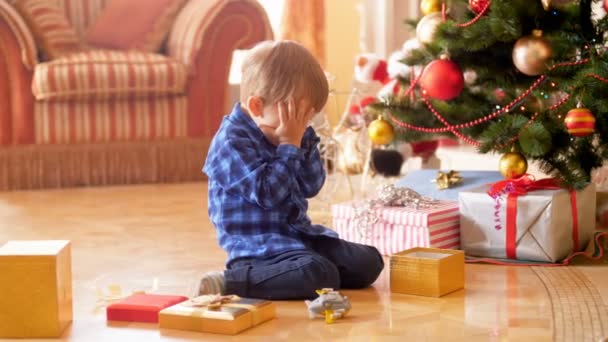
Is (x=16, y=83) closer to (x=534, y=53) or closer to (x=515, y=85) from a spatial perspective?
(x=515, y=85)

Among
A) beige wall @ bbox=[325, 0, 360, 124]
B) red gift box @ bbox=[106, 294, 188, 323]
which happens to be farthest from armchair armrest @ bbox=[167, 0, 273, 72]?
red gift box @ bbox=[106, 294, 188, 323]

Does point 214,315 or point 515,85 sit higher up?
point 515,85

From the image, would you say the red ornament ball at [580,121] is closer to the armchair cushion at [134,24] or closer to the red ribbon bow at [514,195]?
the red ribbon bow at [514,195]

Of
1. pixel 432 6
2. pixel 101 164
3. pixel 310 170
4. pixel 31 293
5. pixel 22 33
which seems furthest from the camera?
pixel 101 164

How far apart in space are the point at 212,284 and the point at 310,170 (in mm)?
301

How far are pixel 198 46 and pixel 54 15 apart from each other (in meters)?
0.59

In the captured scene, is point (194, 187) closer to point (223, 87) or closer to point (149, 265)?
point (223, 87)

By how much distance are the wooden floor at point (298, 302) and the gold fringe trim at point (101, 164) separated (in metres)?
0.60

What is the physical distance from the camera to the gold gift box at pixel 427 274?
5.66 feet

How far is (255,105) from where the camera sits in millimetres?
1740

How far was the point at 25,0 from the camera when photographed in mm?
3438

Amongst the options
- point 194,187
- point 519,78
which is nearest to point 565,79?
point 519,78

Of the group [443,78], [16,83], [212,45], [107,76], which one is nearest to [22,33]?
[16,83]

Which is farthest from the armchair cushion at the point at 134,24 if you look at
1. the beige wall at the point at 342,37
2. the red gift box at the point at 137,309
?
the red gift box at the point at 137,309
